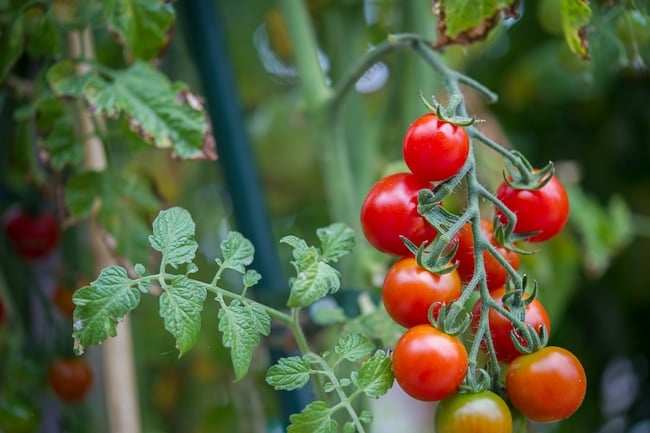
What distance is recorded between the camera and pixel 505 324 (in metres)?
0.45

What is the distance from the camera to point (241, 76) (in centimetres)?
141

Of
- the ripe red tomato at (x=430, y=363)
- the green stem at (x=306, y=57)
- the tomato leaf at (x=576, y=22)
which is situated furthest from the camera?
the green stem at (x=306, y=57)

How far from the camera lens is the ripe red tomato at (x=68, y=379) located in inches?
32.7

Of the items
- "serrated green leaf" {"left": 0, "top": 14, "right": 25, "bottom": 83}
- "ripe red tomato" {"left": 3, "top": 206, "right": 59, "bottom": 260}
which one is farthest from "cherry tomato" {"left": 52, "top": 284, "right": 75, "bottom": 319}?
"serrated green leaf" {"left": 0, "top": 14, "right": 25, "bottom": 83}

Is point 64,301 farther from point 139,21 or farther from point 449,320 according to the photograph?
point 449,320

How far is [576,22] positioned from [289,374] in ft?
0.96

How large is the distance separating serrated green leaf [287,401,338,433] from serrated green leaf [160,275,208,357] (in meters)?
0.07

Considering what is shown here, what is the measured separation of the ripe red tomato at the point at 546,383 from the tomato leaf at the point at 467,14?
224 mm

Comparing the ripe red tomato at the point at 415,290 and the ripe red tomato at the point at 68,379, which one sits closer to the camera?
the ripe red tomato at the point at 415,290

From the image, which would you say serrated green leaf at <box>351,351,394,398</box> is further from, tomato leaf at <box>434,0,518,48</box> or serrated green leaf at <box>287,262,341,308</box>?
tomato leaf at <box>434,0,518,48</box>

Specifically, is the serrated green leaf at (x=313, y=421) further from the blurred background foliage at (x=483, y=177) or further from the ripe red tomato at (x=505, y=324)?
the blurred background foliage at (x=483, y=177)

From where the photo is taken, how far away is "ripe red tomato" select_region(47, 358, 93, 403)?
0.83 m

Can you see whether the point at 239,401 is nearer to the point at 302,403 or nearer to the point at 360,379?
the point at 302,403

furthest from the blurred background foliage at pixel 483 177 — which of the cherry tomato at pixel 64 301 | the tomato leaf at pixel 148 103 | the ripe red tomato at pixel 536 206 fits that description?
the ripe red tomato at pixel 536 206
